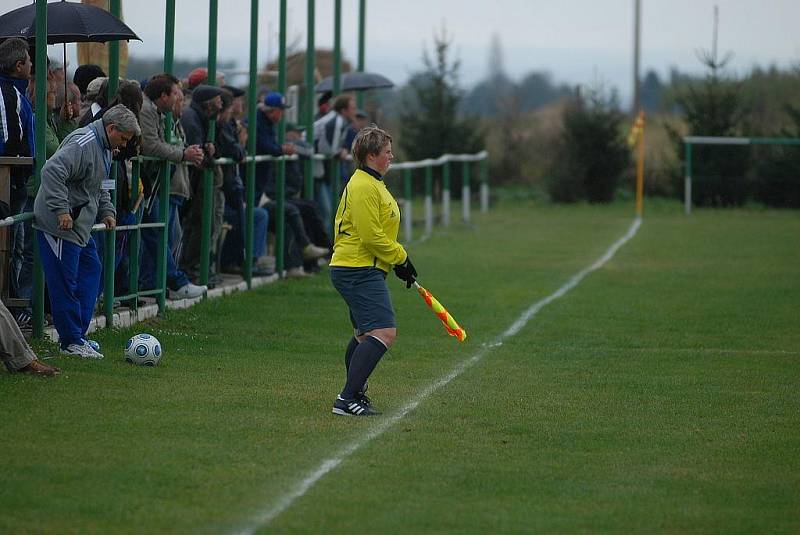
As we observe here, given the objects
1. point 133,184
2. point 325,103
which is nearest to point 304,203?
point 325,103

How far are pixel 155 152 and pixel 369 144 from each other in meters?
4.45

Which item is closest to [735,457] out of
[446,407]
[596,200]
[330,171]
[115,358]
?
[446,407]

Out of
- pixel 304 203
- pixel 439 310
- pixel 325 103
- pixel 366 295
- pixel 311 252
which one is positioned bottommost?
pixel 311 252

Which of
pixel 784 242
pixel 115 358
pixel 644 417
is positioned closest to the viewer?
pixel 644 417

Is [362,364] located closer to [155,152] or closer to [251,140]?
[155,152]

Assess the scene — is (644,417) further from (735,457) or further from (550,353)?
(550,353)

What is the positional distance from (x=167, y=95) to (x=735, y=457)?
6.51m

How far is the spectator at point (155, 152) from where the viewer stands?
12.4 m

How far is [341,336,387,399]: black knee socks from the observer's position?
871 cm

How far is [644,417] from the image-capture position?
8.99 meters

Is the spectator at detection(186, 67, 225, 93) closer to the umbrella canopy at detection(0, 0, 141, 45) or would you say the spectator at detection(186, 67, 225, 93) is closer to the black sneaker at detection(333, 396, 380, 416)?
the umbrella canopy at detection(0, 0, 141, 45)

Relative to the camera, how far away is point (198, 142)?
14.4m

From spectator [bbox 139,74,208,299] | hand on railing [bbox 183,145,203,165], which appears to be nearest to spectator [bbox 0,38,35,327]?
spectator [bbox 139,74,208,299]

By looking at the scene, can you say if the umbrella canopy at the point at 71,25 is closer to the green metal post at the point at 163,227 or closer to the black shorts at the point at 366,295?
the green metal post at the point at 163,227
